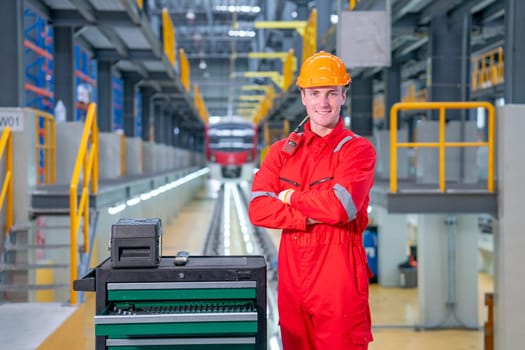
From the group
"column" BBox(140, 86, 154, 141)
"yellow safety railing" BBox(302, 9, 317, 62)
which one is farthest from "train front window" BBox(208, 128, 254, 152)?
"yellow safety railing" BBox(302, 9, 317, 62)

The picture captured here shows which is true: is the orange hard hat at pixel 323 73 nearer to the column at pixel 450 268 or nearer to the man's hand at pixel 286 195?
the man's hand at pixel 286 195

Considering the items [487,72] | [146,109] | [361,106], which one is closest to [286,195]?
[361,106]

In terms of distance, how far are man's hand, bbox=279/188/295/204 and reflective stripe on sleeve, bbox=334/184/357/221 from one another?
0.20m

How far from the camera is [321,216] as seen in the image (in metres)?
2.66

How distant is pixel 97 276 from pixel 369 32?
390 centimetres

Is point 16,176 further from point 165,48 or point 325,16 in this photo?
point 165,48

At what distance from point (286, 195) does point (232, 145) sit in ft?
76.9

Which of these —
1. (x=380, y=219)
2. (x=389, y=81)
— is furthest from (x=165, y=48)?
(x=380, y=219)

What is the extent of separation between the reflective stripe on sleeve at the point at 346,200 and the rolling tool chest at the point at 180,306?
1.33ft

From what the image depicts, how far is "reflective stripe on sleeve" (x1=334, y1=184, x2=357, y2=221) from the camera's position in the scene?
2.64m

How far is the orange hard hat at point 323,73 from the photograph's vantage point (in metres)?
2.79

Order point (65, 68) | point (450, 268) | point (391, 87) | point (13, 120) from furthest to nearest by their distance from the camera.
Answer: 1. point (391, 87)
2. point (65, 68)
3. point (450, 268)
4. point (13, 120)

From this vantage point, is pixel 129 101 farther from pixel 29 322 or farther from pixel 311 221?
pixel 311 221

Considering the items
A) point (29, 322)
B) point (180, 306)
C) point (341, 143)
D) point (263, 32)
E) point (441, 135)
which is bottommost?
point (29, 322)
